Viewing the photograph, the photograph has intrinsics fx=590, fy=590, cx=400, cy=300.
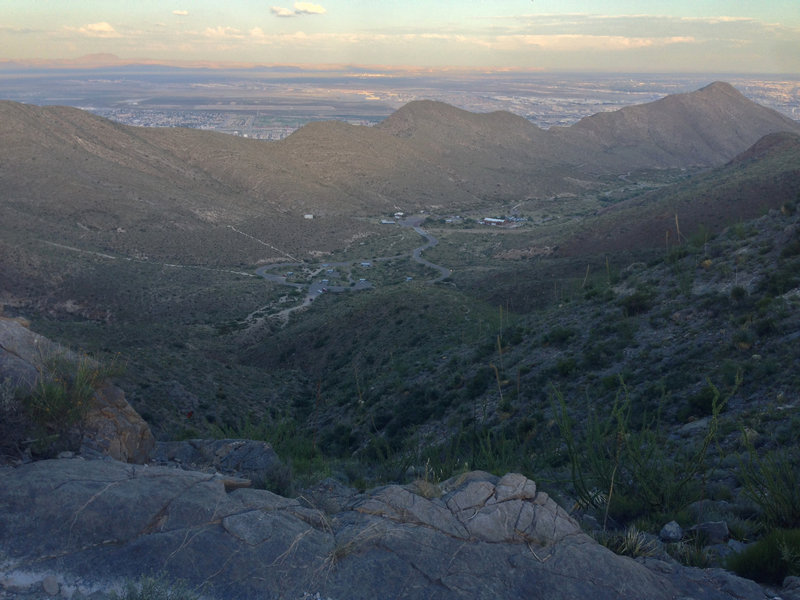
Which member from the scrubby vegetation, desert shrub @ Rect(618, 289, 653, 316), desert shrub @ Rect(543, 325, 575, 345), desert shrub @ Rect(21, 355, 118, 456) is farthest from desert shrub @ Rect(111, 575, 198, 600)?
desert shrub @ Rect(618, 289, 653, 316)

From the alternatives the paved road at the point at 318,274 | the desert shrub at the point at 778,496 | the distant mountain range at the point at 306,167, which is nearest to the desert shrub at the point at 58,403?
the desert shrub at the point at 778,496

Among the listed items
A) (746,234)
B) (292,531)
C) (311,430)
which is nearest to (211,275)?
(311,430)

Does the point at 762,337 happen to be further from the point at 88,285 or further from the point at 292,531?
the point at 88,285

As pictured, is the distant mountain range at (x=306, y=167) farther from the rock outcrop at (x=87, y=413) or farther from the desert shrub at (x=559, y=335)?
the rock outcrop at (x=87, y=413)

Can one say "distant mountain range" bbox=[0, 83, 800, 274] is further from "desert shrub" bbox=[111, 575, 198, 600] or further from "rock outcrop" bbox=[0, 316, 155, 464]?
"desert shrub" bbox=[111, 575, 198, 600]

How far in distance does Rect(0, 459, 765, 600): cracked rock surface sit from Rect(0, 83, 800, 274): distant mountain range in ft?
165

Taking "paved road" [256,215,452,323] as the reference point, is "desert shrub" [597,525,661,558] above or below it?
above

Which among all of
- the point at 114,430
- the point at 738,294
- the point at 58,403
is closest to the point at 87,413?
the point at 114,430

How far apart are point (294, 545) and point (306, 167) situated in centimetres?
9636

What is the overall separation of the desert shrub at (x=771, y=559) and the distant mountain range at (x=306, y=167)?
175 ft

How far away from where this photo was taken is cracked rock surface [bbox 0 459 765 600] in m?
4.49

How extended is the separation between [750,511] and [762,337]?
23.0 ft

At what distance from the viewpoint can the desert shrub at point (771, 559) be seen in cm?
529

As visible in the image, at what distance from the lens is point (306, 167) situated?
318 feet
